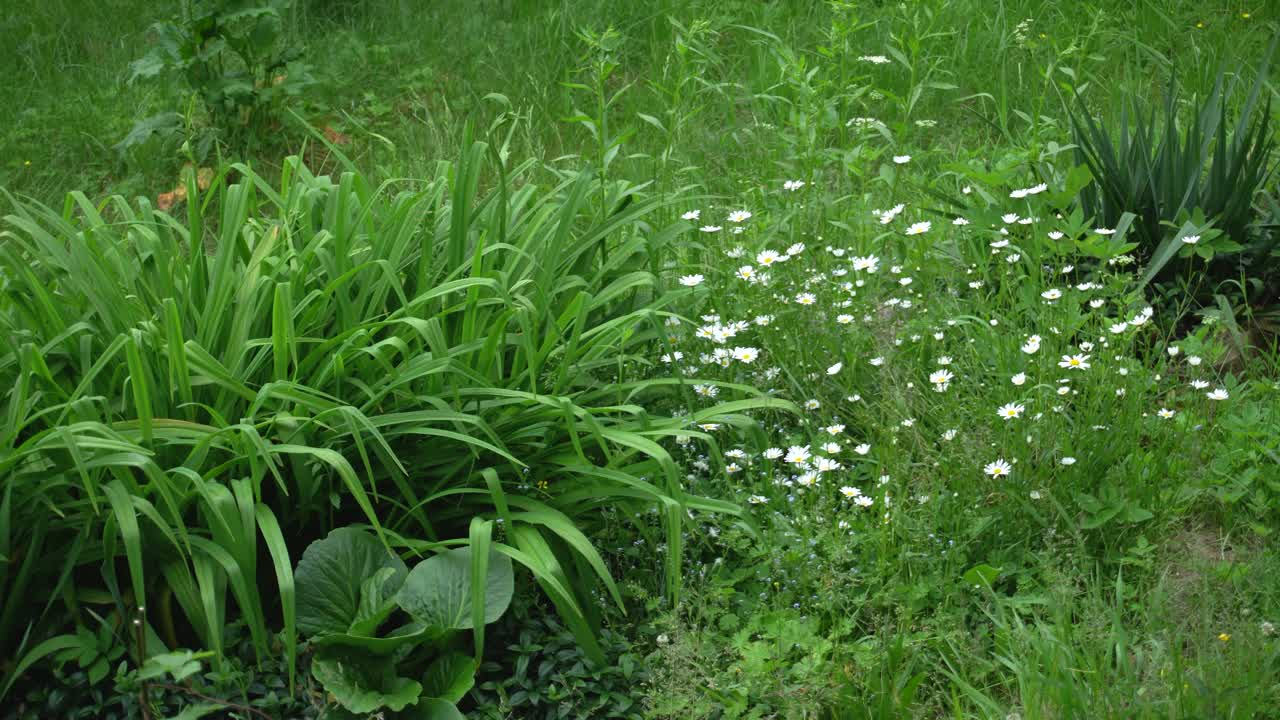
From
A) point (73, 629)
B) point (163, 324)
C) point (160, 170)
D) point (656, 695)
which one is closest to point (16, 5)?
point (160, 170)

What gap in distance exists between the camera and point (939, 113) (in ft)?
17.9

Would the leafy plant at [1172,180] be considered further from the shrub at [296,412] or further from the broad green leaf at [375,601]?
the broad green leaf at [375,601]

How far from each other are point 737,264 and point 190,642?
196 centimetres

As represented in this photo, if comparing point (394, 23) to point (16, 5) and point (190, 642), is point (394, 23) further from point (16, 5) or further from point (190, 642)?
point (190, 642)

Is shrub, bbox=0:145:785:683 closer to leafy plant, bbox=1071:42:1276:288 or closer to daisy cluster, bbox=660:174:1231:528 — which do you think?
daisy cluster, bbox=660:174:1231:528

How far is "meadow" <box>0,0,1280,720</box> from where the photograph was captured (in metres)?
2.45

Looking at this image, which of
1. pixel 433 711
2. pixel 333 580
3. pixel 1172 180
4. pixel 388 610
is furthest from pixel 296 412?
pixel 1172 180

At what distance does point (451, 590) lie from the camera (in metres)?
2.52

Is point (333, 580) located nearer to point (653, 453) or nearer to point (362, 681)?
point (362, 681)

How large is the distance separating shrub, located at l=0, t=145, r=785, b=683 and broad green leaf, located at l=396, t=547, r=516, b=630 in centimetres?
5

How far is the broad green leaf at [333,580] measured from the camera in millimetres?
2508

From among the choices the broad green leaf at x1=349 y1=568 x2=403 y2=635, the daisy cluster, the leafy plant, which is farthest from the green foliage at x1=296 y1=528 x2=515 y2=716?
the leafy plant

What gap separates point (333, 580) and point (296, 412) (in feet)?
1.26

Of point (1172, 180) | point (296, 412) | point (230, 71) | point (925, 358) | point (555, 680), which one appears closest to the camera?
point (555, 680)
